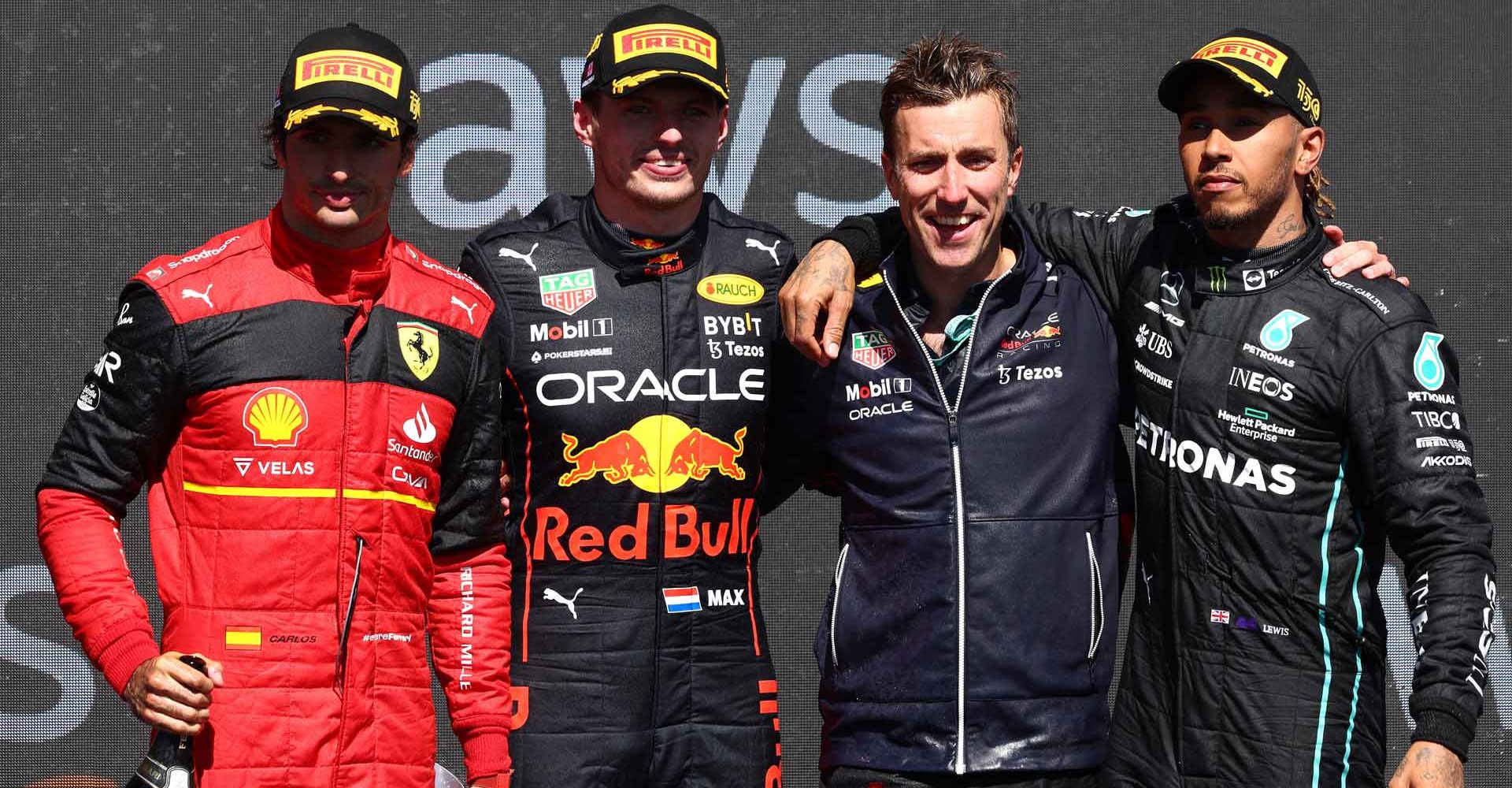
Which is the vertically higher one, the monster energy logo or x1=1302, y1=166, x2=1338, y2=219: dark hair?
x1=1302, y1=166, x2=1338, y2=219: dark hair

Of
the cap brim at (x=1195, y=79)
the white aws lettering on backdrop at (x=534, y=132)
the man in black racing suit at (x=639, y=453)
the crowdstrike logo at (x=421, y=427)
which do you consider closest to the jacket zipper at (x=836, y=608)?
the man in black racing suit at (x=639, y=453)

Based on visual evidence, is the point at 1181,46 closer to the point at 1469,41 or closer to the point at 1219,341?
the point at 1469,41

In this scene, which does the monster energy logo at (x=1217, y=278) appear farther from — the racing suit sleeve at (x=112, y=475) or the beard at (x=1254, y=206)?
the racing suit sleeve at (x=112, y=475)

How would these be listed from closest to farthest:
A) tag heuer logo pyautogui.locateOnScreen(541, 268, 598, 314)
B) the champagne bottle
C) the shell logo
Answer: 1. the champagne bottle
2. the shell logo
3. tag heuer logo pyautogui.locateOnScreen(541, 268, 598, 314)

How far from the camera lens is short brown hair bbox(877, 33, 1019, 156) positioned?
2.46 m

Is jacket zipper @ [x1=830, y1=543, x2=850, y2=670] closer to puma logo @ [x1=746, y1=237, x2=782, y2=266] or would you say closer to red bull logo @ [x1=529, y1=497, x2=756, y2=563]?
red bull logo @ [x1=529, y1=497, x2=756, y2=563]

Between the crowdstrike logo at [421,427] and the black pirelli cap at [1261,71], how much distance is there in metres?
1.22

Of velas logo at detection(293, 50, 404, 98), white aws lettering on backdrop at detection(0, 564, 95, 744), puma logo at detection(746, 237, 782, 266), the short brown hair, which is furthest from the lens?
white aws lettering on backdrop at detection(0, 564, 95, 744)

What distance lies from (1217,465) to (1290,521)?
13 centimetres

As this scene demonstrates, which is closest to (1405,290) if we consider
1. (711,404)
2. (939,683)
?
(939,683)

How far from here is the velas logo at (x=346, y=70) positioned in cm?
225

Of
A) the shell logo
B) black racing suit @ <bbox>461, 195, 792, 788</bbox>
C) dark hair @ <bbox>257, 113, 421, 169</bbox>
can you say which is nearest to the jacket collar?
black racing suit @ <bbox>461, 195, 792, 788</bbox>

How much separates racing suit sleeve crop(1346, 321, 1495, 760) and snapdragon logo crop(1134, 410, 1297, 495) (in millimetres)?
111

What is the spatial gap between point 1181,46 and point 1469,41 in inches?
24.8
